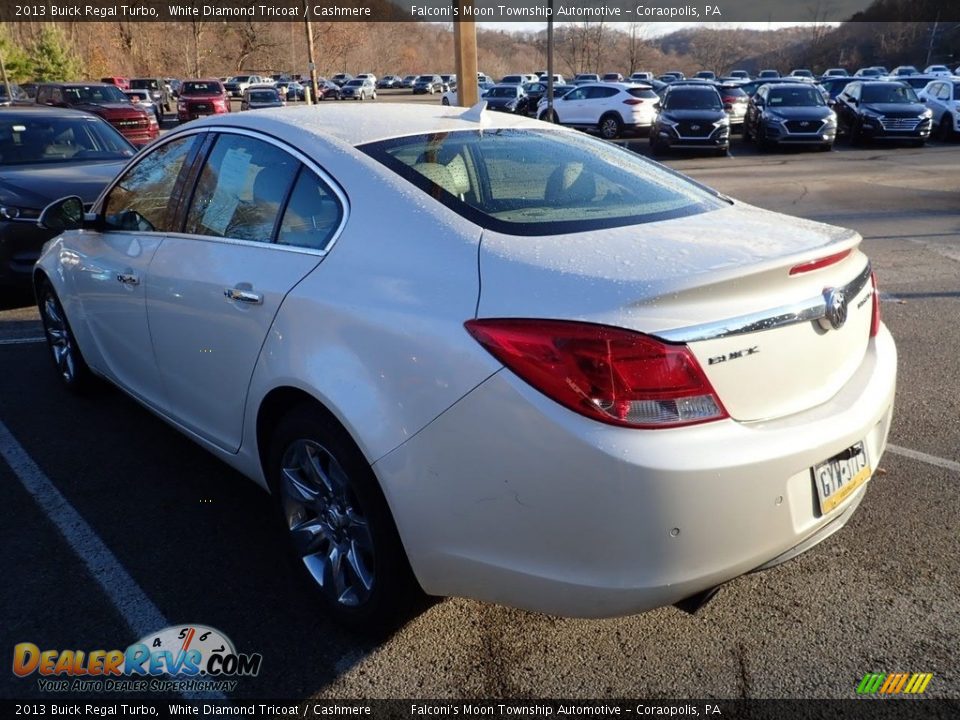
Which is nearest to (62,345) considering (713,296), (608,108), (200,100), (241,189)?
(241,189)

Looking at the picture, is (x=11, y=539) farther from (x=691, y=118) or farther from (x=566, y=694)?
(x=691, y=118)

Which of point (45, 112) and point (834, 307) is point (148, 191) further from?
point (45, 112)

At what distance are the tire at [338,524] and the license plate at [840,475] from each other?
1237 millimetres

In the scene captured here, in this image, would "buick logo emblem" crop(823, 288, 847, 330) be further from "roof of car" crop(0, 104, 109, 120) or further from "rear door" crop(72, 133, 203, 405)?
"roof of car" crop(0, 104, 109, 120)

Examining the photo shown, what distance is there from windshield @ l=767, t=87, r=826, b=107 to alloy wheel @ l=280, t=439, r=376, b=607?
805 inches

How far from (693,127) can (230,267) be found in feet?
58.8

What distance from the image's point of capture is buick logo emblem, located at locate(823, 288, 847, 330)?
2273 millimetres

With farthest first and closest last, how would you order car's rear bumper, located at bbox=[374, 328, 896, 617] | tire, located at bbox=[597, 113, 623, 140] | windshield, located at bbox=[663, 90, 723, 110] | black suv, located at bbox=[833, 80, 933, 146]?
tire, located at bbox=[597, 113, 623, 140] → black suv, located at bbox=[833, 80, 933, 146] → windshield, located at bbox=[663, 90, 723, 110] → car's rear bumper, located at bbox=[374, 328, 896, 617]

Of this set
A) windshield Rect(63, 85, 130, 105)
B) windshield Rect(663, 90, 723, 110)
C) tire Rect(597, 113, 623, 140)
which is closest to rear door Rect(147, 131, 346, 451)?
windshield Rect(663, 90, 723, 110)

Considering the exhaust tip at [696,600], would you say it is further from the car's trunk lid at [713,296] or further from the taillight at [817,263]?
the taillight at [817,263]

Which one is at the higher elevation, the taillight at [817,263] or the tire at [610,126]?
the taillight at [817,263]

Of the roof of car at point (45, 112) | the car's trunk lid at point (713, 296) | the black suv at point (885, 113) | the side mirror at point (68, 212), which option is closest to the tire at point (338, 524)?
the car's trunk lid at point (713, 296)

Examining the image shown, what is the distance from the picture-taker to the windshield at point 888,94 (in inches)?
830

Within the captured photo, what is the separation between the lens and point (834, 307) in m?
2.29
